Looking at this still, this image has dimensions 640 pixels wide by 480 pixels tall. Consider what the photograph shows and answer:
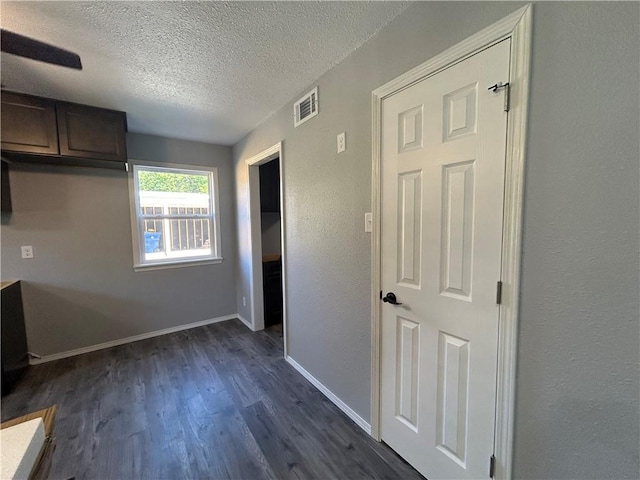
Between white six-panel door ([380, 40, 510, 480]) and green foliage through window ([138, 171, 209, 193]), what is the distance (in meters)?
2.85

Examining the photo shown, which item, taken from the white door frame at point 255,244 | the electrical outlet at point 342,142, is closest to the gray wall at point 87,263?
the white door frame at point 255,244

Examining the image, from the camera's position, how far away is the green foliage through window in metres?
3.17

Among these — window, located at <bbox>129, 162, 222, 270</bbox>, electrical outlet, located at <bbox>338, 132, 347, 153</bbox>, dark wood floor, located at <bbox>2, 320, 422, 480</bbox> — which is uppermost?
electrical outlet, located at <bbox>338, 132, 347, 153</bbox>

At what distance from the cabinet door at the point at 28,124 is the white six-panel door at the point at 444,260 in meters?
2.83

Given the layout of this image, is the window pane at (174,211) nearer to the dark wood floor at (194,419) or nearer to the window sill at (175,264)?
the window sill at (175,264)

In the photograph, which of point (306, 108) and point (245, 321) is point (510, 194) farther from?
point (245, 321)

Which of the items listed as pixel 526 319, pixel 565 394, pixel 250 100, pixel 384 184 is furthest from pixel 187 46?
pixel 565 394

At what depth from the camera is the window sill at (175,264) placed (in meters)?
3.15

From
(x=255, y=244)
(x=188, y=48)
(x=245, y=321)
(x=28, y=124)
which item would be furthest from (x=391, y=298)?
(x=28, y=124)

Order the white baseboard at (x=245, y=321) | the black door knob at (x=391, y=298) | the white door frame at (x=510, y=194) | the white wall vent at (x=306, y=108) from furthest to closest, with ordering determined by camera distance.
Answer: the white baseboard at (x=245, y=321), the white wall vent at (x=306, y=108), the black door knob at (x=391, y=298), the white door frame at (x=510, y=194)

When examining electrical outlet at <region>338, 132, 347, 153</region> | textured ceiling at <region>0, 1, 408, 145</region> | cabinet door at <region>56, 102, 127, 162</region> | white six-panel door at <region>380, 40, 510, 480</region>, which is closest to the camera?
white six-panel door at <region>380, 40, 510, 480</region>

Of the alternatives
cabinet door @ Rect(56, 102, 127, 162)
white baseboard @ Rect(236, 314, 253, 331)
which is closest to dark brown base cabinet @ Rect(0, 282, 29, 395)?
cabinet door @ Rect(56, 102, 127, 162)

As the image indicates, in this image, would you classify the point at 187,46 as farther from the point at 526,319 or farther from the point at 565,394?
the point at 565,394

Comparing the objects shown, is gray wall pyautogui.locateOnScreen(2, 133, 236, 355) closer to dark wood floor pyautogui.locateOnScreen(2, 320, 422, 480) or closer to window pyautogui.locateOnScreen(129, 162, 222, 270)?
window pyautogui.locateOnScreen(129, 162, 222, 270)
